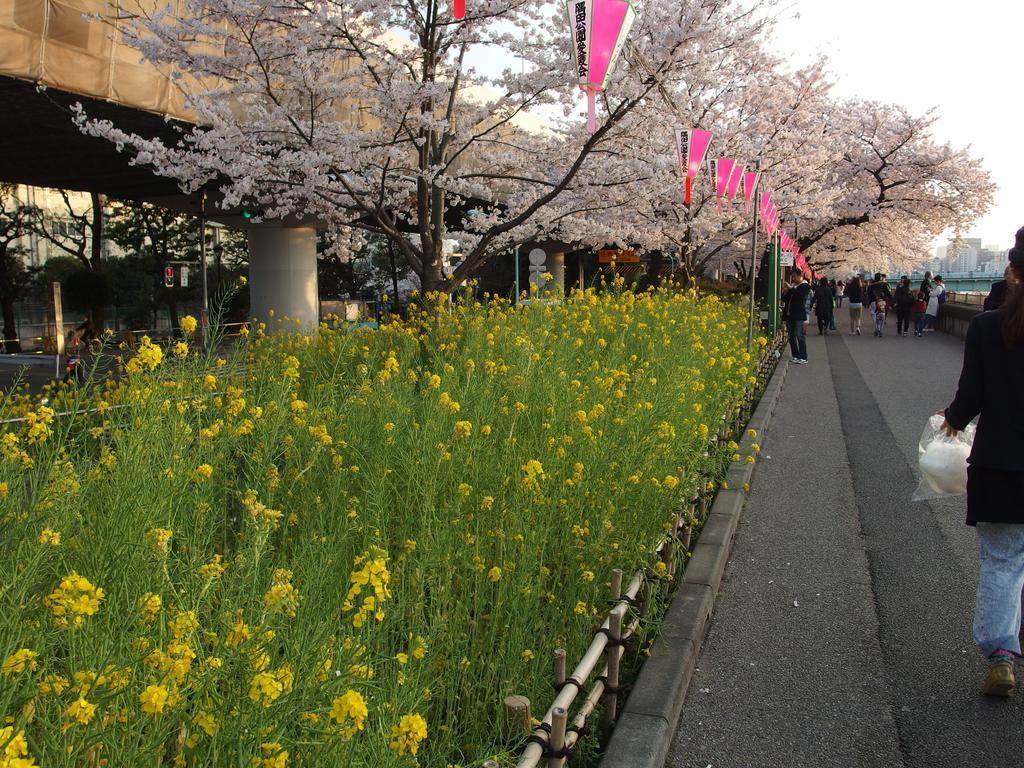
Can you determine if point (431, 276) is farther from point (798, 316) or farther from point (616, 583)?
point (798, 316)

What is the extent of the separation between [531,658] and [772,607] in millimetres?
2124

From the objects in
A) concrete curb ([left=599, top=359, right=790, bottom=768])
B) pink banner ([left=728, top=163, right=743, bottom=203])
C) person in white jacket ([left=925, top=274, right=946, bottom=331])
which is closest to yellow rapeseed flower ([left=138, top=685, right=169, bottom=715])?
concrete curb ([left=599, top=359, right=790, bottom=768])

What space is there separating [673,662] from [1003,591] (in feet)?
4.50

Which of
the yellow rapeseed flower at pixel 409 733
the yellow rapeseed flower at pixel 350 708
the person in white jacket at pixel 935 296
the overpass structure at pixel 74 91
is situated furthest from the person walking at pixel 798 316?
the yellow rapeseed flower at pixel 350 708

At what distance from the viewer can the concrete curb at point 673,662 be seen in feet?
9.42

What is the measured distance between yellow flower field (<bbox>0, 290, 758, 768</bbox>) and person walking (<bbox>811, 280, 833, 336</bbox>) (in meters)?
18.4

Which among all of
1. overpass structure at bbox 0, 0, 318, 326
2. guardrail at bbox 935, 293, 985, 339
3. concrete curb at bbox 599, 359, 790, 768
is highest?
overpass structure at bbox 0, 0, 318, 326

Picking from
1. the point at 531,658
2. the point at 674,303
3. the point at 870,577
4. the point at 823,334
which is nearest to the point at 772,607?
the point at 870,577

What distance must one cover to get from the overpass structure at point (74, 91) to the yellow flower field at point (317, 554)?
755 cm

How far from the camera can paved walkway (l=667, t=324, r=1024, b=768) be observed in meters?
3.15

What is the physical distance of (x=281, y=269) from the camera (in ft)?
67.0

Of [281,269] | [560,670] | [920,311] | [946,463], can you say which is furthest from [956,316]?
[560,670]

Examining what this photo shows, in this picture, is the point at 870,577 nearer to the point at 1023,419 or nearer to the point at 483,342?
the point at 1023,419

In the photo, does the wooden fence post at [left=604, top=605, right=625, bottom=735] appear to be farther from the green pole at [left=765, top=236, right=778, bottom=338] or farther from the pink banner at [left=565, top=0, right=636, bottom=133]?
the green pole at [left=765, top=236, right=778, bottom=338]
